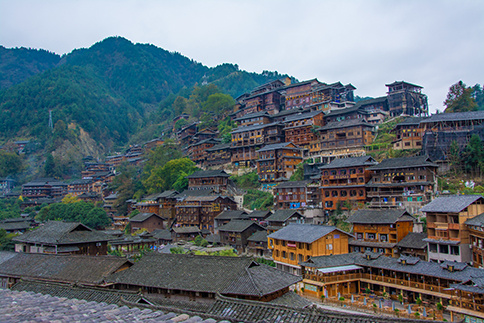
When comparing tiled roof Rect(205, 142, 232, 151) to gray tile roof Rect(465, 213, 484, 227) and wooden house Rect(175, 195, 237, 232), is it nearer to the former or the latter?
wooden house Rect(175, 195, 237, 232)

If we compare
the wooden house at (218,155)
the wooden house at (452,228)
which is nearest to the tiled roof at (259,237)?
the wooden house at (452,228)

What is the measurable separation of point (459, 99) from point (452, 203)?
3644 centimetres

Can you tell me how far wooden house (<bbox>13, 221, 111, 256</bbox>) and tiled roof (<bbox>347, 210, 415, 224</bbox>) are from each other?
28119 millimetres

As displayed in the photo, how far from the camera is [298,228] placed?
141ft

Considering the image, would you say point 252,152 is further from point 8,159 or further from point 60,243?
point 8,159

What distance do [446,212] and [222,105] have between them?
7810 cm

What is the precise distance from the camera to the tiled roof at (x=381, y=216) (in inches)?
1533

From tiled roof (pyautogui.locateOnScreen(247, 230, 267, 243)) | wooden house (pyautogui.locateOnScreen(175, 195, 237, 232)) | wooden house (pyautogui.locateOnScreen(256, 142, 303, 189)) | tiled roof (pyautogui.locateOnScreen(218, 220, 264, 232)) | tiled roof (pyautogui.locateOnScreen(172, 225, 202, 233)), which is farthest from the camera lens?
wooden house (pyautogui.locateOnScreen(256, 142, 303, 189))

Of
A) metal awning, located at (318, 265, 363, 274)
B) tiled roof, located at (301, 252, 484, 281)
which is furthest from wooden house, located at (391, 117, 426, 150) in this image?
metal awning, located at (318, 265, 363, 274)

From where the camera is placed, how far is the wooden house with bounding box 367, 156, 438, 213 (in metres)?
43.7

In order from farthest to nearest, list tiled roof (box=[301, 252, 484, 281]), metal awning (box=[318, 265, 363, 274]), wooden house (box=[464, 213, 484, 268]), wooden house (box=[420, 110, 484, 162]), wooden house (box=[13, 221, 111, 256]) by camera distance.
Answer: wooden house (box=[420, 110, 484, 162])
metal awning (box=[318, 265, 363, 274])
wooden house (box=[13, 221, 111, 256])
wooden house (box=[464, 213, 484, 268])
tiled roof (box=[301, 252, 484, 281])

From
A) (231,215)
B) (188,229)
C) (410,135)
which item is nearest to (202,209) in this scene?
(188,229)

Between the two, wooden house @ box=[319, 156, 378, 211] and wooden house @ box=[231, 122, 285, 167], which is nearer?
wooden house @ box=[319, 156, 378, 211]

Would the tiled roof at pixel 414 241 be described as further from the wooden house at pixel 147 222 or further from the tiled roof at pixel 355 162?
the wooden house at pixel 147 222
